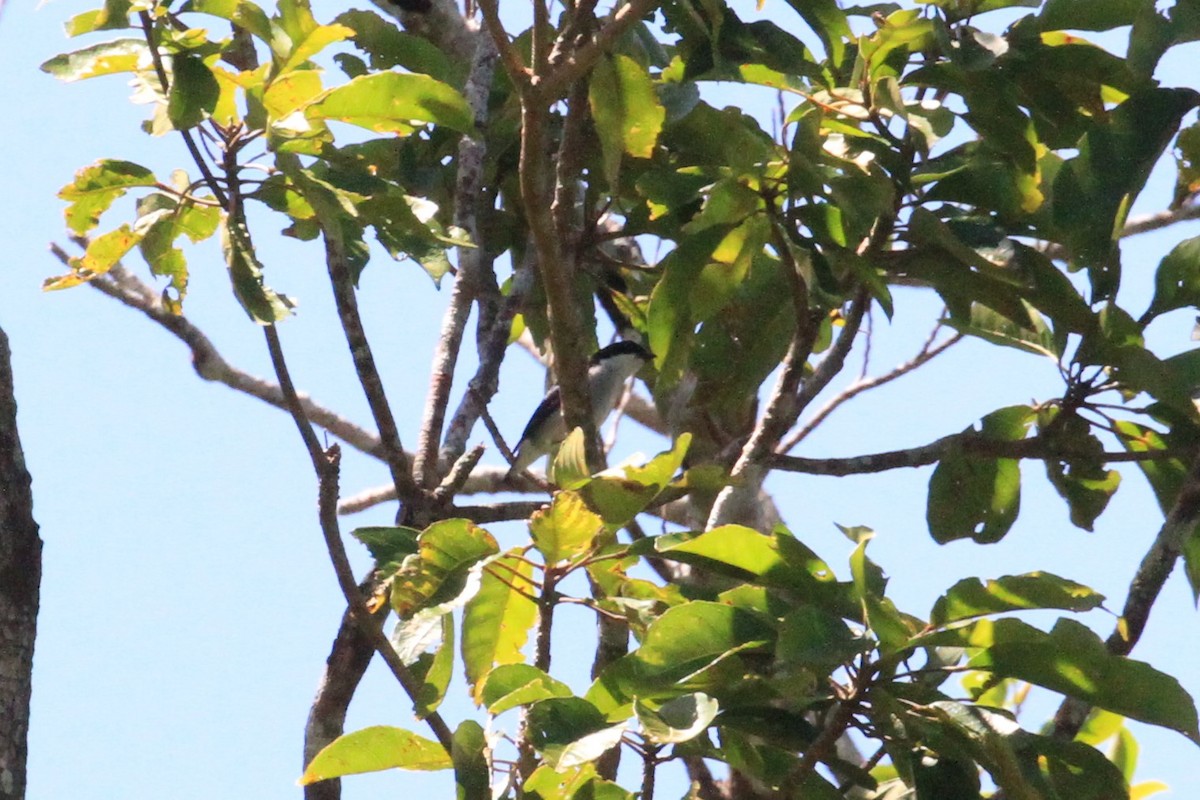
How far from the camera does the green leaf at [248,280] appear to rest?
2646 mm

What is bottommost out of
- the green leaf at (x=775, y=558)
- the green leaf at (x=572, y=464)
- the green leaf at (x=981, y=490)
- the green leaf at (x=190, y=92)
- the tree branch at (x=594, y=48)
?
the green leaf at (x=775, y=558)

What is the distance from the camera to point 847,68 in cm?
290

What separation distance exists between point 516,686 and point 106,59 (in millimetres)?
1402

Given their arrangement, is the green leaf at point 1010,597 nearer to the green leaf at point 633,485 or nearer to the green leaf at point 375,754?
the green leaf at point 633,485

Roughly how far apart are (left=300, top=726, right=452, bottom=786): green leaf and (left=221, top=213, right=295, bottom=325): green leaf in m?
0.83

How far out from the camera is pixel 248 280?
2.68 meters

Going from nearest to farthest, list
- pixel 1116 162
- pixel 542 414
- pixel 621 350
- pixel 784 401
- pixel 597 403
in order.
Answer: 1. pixel 1116 162
2. pixel 784 401
3. pixel 597 403
4. pixel 621 350
5. pixel 542 414

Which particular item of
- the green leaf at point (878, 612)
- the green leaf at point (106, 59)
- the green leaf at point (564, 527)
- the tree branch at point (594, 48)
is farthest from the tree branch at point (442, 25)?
the green leaf at point (878, 612)

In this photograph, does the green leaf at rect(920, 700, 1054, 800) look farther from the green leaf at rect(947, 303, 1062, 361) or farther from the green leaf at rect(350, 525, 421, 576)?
the green leaf at rect(947, 303, 1062, 361)

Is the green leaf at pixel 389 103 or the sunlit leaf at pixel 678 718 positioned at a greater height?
the green leaf at pixel 389 103

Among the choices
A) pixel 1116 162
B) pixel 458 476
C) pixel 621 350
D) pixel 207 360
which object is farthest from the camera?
pixel 621 350

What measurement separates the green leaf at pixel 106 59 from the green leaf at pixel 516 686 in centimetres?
131

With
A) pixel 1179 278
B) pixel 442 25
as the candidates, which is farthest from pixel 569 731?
pixel 442 25

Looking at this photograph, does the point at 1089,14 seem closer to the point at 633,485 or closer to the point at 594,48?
the point at 594,48
